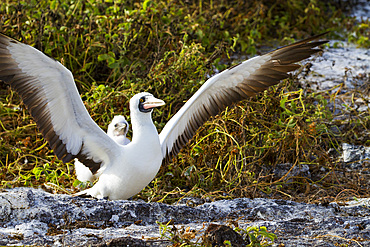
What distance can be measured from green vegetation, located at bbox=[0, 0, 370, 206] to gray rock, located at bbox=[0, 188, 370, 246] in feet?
2.13

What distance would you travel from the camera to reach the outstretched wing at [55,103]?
12.9 feet

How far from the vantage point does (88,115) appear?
164 inches

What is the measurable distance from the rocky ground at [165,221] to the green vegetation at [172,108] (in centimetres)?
63

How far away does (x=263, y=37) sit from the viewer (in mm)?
8125

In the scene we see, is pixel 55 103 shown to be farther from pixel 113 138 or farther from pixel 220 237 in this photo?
pixel 220 237

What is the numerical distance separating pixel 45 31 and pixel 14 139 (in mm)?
1224

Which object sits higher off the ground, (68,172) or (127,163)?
(127,163)

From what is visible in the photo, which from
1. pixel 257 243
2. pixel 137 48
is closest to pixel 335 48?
pixel 137 48

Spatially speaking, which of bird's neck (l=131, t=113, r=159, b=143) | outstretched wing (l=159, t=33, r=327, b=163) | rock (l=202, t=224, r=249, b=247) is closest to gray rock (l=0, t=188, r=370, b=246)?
rock (l=202, t=224, r=249, b=247)

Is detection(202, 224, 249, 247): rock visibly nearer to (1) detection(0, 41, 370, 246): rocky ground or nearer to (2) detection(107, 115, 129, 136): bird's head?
(1) detection(0, 41, 370, 246): rocky ground

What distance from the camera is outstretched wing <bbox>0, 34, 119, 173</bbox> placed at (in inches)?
154

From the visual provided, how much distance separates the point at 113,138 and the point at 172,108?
100 centimetres

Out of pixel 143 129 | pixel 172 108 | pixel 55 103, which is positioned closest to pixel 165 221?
pixel 143 129

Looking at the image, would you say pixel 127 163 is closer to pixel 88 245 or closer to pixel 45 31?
pixel 88 245
